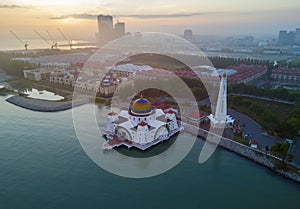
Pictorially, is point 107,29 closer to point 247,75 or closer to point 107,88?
point 247,75

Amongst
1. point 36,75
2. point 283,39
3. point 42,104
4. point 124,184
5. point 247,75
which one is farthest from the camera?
point 283,39

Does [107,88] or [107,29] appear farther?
[107,29]

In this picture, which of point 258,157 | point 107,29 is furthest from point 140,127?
point 107,29

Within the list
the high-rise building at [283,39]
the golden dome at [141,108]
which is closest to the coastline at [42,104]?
the golden dome at [141,108]

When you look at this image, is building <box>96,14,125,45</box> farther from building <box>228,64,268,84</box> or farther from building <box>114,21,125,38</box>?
building <box>228,64,268,84</box>

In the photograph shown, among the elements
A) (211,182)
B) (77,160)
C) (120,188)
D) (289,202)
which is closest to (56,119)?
(77,160)

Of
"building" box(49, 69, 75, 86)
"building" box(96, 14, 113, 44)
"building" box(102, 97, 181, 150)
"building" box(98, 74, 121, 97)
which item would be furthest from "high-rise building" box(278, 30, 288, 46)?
"building" box(102, 97, 181, 150)

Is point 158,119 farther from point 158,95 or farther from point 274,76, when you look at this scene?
point 274,76
